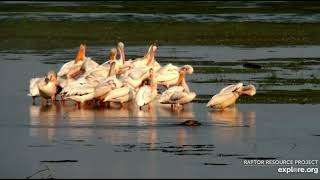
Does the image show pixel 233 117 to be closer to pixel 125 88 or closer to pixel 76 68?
pixel 125 88

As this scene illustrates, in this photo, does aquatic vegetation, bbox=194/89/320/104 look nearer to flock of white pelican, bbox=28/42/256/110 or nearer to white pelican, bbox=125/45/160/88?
flock of white pelican, bbox=28/42/256/110

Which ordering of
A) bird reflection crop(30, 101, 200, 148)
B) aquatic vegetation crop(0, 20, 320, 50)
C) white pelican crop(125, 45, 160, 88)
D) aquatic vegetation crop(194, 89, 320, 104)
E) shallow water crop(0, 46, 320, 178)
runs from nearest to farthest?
shallow water crop(0, 46, 320, 178) → bird reflection crop(30, 101, 200, 148) → aquatic vegetation crop(194, 89, 320, 104) → white pelican crop(125, 45, 160, 88) → aquatic vegetation crop(0, 20, 320, 50)

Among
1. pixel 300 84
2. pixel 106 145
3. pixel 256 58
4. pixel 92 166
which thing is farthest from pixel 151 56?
pixel 92 166

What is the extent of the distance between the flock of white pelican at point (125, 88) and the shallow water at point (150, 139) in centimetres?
24

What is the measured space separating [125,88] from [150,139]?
15.0 feet

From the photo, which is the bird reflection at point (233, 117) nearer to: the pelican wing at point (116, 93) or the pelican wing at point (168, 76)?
the pelican wing at point (116, 93)

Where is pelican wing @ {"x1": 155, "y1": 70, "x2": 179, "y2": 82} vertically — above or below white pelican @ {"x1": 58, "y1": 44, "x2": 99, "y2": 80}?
below

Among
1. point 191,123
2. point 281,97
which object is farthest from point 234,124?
point 281,97

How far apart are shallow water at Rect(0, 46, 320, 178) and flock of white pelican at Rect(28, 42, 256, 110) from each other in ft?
0.80

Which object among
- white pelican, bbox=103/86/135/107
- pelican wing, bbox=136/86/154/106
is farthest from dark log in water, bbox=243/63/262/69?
pelican wing, bbox=136/86/154/106

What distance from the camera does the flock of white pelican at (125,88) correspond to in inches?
833

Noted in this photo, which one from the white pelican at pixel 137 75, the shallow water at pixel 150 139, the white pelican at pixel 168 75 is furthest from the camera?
the white pelican at pixel 168 75

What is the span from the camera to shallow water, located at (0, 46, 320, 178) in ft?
48.9

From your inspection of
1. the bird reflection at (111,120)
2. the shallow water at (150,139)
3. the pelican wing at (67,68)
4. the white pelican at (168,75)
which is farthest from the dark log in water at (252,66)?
the bird reflection at (111,120)
